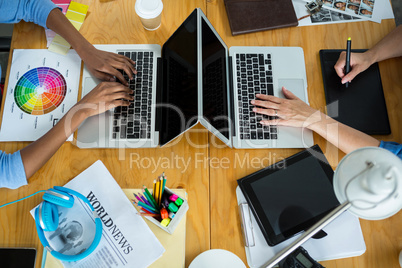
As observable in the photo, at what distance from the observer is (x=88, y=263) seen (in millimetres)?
800

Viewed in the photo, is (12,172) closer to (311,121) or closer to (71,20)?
(71,20)

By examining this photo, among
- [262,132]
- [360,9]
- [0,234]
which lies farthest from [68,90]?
[360,9]

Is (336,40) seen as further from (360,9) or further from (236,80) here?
(236,80)

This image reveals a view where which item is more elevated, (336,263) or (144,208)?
(144,208)

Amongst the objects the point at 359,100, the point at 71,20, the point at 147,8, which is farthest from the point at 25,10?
the point at 359,100

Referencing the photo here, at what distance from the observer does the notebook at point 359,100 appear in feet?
3.16

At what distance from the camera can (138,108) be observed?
0.97m

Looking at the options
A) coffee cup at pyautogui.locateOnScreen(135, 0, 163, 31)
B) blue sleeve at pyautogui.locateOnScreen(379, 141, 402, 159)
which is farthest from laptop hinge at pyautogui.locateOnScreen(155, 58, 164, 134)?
blue sleeve at pyautogui.locateOnScreen(379, 141, 402, 159)

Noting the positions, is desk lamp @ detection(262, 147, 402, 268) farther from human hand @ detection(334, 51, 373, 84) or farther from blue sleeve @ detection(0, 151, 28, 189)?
blue sleeve @ detection(0, 151, 28, 189)

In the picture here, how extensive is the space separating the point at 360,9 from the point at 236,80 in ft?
1.76

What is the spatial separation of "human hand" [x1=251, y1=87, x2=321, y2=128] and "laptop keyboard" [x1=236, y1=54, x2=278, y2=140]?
0.07 ft

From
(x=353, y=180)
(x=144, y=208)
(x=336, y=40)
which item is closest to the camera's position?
(x=353, y=180)

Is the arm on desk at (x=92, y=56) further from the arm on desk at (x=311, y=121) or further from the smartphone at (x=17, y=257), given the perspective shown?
the smartphone at (x=17, y=257)

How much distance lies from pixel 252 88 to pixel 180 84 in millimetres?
251
